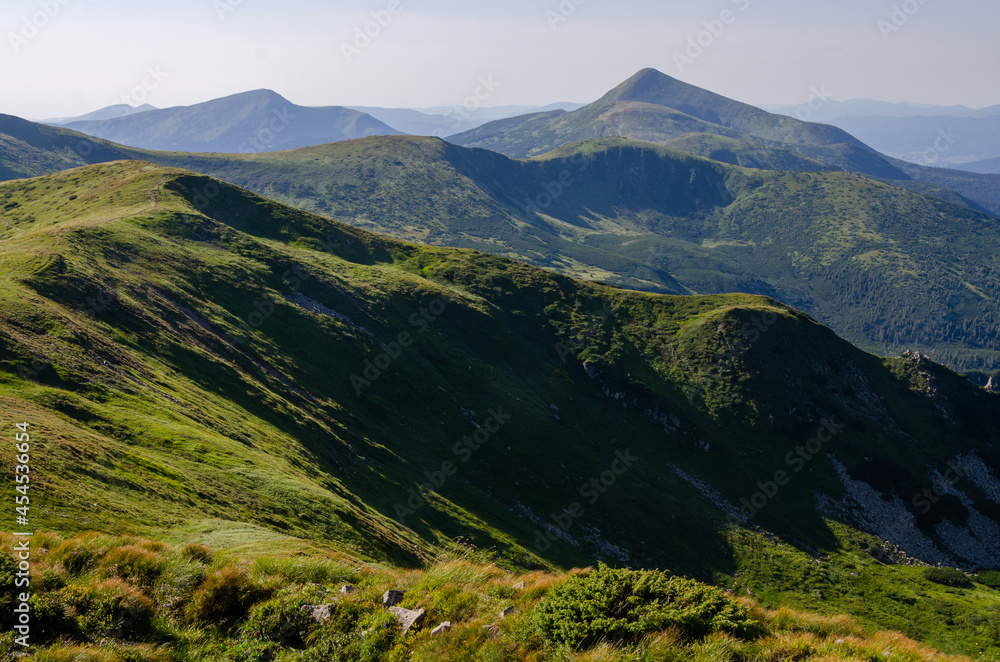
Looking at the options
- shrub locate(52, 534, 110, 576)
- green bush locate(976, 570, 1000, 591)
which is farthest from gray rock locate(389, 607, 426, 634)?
green bush locate(976, 570, 1000, 591)

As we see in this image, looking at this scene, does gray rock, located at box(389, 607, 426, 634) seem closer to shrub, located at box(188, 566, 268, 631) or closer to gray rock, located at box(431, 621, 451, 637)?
gray rock, located at box(431, 621, 451, 637)

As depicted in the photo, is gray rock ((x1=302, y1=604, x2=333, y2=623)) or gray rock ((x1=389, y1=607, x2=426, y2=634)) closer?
gray rock ((x1=389, y1=607, x2=426, y2=634))

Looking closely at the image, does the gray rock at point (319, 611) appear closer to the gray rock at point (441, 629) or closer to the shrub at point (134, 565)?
the gray rock at point (441, 629)

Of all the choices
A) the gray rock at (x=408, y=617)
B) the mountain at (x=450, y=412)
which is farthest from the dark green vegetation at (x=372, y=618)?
the mountain at (x=450, y=412)

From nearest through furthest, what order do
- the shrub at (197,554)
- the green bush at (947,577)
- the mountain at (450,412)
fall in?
the shrub at (197,554)
the mountain at (450,412)
the green bush at (947,577)

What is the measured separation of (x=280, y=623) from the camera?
48.9ft

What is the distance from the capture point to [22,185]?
124375 millimetres

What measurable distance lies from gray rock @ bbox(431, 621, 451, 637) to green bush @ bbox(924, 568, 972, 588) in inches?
4135

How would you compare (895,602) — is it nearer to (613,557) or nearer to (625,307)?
(613,557)

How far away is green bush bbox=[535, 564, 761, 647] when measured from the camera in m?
14.7

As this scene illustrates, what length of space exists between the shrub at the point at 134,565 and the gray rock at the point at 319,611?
4526mm

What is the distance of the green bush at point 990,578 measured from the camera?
89.5 meters

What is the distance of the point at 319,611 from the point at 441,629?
371cm

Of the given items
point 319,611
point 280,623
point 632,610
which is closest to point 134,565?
point 280,623
